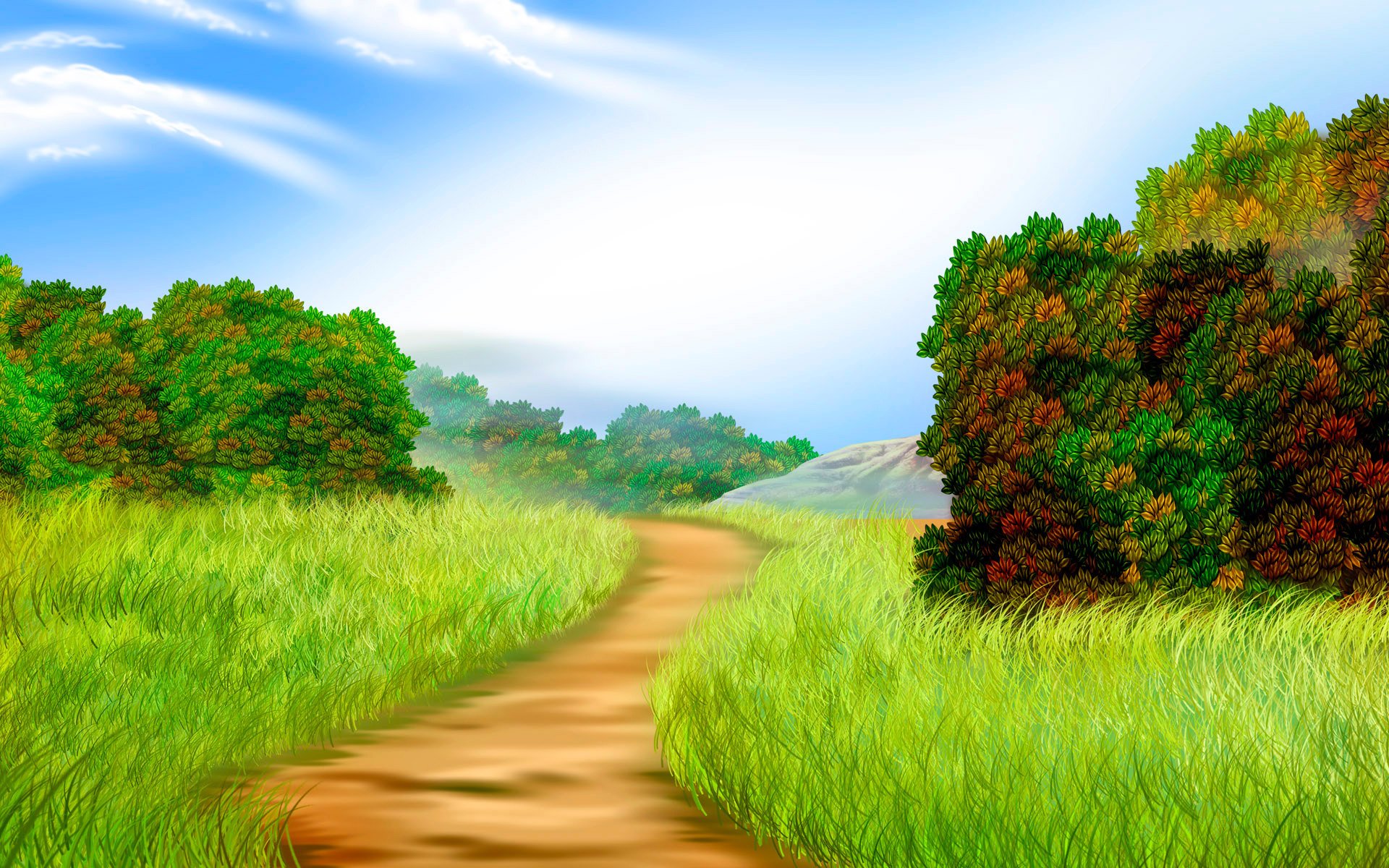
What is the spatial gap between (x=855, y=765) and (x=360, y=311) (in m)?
16.0

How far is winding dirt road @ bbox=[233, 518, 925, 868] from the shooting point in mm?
4258

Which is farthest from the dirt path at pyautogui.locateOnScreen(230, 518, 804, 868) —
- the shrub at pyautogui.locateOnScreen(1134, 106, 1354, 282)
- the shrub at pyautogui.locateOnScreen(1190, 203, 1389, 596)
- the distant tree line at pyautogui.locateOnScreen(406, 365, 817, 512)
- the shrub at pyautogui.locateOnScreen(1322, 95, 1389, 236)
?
the distant tree line at pyautogui.locateOnScreen(406, 365, 817, 512)

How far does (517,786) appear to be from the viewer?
5.06 m

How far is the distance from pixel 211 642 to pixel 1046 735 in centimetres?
575

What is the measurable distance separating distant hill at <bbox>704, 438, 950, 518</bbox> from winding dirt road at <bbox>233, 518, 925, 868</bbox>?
1317 centimetres

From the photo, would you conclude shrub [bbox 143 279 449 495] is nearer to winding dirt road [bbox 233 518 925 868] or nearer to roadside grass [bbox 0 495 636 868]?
roadside grass [bbox 0 495 636 868]

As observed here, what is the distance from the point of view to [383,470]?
18.0m

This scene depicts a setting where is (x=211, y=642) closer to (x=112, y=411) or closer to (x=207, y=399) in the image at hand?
(x=207, y=399)

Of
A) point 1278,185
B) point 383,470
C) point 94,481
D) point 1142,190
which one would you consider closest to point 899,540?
point 1142,190

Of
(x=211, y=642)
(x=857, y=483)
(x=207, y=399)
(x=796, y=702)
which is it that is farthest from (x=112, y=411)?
(x=796, y=702)

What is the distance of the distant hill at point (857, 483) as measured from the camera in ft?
70.8

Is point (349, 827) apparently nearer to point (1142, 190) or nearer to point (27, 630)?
point (27, 630)

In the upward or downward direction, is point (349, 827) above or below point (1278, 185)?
below

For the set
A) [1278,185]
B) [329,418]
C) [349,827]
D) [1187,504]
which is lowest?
[349,827]
